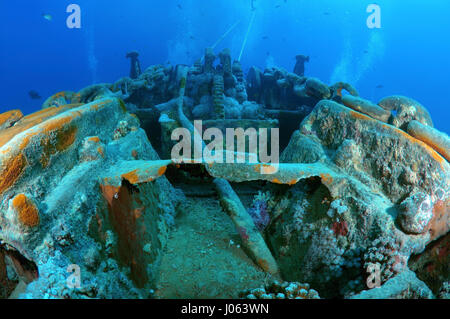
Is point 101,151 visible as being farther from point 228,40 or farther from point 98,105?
point 228,40

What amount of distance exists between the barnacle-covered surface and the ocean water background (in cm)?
8602

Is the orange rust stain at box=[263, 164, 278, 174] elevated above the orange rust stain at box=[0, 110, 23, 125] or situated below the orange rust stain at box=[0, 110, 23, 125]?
below

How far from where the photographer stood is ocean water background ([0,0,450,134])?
8656 cm

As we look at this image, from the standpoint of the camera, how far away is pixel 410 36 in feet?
341

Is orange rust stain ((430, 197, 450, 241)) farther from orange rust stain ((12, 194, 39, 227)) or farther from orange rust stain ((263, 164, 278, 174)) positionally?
orange rust stain ((12, 194, 39, 227))

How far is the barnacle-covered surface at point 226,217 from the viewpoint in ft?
6.86

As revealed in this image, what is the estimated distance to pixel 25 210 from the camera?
6.20ft

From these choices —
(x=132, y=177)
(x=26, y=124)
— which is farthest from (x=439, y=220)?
(x=26, y=124)

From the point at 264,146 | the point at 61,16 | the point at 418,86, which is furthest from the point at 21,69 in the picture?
the point at 418,86

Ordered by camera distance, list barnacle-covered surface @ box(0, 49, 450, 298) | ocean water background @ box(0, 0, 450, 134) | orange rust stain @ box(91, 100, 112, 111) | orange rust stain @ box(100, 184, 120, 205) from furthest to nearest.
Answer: ocean water background @ box(0, 0, 450, 134), orange rust stain @ box(91, 100, 112, 111), orange rust stain @ box(100, 184, 120, 205), barnacle-covered surface @ box(0, 49, 450, 298)

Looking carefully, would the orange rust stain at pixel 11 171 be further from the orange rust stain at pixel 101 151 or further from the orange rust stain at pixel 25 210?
the orange rust stain at pixel 101 151

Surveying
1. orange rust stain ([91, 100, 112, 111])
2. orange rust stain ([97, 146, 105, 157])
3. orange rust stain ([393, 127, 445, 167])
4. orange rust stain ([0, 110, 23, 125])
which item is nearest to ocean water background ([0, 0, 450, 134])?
orange rust stain ([91, 100, 112, 111])

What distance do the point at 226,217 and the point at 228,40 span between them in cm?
11407

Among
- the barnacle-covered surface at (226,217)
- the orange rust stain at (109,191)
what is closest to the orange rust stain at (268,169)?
the barnacle-covered surface at (226,217)
